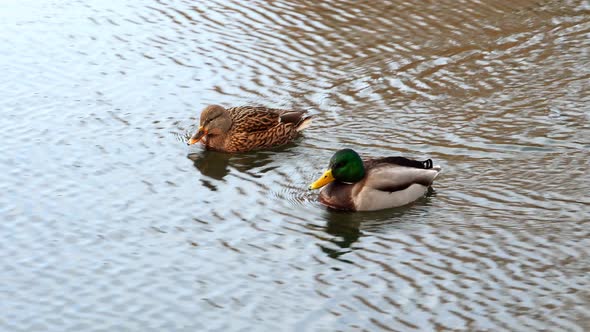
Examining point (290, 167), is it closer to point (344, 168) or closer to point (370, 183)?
point (344, 168)

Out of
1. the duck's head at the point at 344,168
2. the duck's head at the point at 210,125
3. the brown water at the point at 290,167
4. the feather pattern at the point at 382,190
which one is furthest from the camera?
the duck's head at the point at 210,125

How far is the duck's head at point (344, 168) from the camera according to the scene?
1206 centimetres

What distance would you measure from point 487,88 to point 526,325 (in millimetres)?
6020

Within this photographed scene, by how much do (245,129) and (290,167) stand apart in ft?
3.13

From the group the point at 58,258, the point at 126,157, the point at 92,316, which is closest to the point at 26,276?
the point at 58,258

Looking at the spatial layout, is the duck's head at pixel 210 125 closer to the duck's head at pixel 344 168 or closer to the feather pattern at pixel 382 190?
the duck's head at pixel 344 168

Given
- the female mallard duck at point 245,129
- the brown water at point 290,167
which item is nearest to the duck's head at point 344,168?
the brown water at point 290,167

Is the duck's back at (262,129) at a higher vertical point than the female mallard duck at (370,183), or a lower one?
higher

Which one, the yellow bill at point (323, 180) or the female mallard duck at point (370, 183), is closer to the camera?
the female mallard duck at point (370, 183)

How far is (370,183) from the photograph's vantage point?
1200 centimetres

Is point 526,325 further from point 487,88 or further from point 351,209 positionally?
point 487,88

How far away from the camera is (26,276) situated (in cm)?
1032

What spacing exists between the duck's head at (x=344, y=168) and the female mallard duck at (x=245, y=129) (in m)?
1.68

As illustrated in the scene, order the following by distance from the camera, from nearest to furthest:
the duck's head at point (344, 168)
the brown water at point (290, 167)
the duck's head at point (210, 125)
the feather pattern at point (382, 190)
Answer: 1. the brown water at point (290, 167)
2. the feather pattern at point (382, 190)
3. the duck's head at point (344, 168)
4. the duck's head at point (210, 125)
